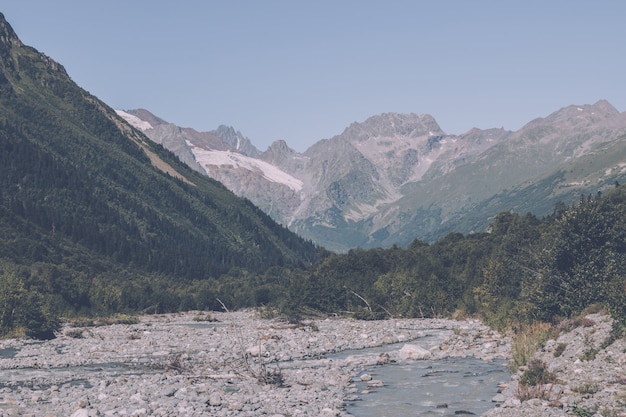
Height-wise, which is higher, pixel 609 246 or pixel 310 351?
pixel 609 246

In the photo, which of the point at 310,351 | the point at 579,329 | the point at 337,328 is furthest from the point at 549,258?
the point at 337,328

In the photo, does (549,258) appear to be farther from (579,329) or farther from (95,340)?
(95,340)

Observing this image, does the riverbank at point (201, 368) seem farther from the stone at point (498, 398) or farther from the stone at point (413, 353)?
the stone at point (498, 398)

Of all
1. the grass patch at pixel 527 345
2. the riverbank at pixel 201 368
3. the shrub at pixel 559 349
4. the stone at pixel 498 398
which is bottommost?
the riverbank at pixel 201 368

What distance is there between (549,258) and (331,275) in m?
66.1

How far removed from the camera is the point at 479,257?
400ft

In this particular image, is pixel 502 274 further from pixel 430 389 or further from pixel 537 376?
pixel 537 376

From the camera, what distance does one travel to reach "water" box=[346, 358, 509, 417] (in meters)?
39.2

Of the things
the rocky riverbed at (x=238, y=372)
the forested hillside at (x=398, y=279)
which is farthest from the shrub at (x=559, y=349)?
the forested hillside at (x=398, y=279)

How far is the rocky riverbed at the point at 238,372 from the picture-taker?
3753cm

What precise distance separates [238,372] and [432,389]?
14269 millimetres

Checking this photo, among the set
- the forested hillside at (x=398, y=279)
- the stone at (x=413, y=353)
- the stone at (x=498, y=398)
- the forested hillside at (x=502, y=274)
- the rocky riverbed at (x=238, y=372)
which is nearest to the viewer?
the rocky riverbed at (x=238, y=372)

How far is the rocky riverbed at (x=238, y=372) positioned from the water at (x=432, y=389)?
1128 mm

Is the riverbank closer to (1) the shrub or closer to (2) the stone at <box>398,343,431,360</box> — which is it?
(2) the stone at <box>398,343,431,360</box>
